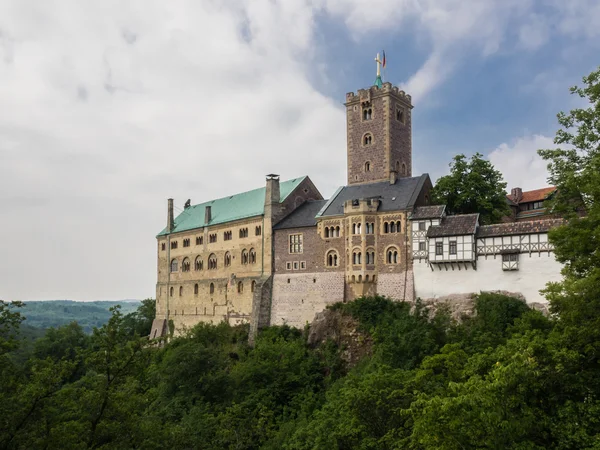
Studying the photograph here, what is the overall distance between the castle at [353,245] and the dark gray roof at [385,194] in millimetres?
113

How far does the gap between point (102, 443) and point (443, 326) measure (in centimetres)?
2340

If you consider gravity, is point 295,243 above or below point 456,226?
below

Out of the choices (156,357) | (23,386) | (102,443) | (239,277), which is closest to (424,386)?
(102,443)

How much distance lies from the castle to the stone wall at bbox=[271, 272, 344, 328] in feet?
0.32

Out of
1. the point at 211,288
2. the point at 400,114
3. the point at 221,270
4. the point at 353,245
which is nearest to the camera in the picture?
the point at 353,245

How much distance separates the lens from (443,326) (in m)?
39.8

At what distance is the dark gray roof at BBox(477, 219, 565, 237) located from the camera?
125ft

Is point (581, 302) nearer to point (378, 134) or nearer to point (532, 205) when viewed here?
point (378, 134)

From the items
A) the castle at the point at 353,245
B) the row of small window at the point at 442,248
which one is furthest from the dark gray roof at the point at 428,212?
the row of small window at the point at 442,248

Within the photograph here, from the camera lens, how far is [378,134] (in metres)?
52.9

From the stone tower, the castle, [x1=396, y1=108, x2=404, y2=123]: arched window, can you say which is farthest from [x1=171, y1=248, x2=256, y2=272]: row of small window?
[x1=396, y1=108, x2=404, y2=123]: arched window

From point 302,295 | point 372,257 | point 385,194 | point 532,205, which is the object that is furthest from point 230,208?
point 532,205

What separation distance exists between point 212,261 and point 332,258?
16.4 metres

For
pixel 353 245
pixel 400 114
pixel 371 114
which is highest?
pixel 400 114
